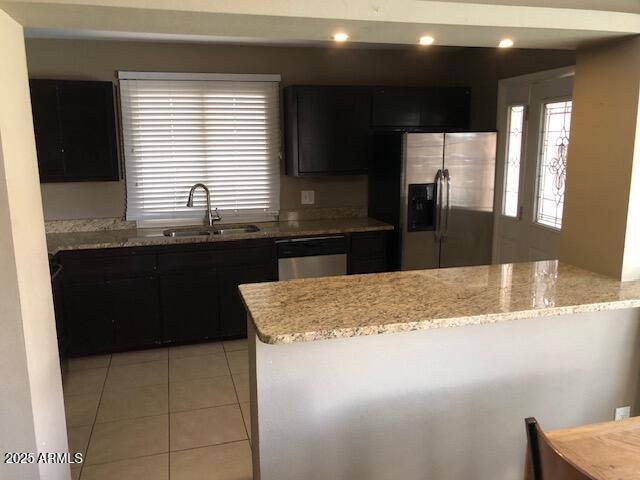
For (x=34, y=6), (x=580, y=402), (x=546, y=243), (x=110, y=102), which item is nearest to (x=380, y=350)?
(x=580, y=402)

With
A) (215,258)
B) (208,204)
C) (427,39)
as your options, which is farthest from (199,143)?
(427,39)

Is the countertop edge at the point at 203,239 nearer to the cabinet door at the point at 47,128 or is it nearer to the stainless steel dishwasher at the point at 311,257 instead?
the stainless steel dishwasher at the point at 311,257

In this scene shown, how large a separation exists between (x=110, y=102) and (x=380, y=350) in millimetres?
3053

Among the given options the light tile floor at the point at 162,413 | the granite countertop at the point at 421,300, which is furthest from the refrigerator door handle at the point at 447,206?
the light tile floor at the point at 162,413

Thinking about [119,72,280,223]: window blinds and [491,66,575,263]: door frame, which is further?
[119,72,280,223]: window blinds

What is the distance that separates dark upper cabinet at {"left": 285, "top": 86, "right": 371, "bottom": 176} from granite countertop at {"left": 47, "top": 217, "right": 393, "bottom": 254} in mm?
463

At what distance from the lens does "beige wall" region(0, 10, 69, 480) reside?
1626mm

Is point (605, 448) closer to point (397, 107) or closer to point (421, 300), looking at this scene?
point (421, 300)

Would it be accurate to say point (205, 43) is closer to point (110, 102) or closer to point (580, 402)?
point (110, 102)

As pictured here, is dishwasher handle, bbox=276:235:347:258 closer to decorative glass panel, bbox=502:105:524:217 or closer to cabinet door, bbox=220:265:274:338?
cabinet door, bbox=220:265:274:338

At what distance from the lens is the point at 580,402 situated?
7.32 feet

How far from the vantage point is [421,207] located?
13.4 ft

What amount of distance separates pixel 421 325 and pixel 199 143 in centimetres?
318

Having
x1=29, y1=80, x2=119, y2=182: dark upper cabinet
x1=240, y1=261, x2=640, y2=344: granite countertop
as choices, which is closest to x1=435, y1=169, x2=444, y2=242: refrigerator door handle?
x1=240, y1=261, x2=640, y2=344: granite countertop
